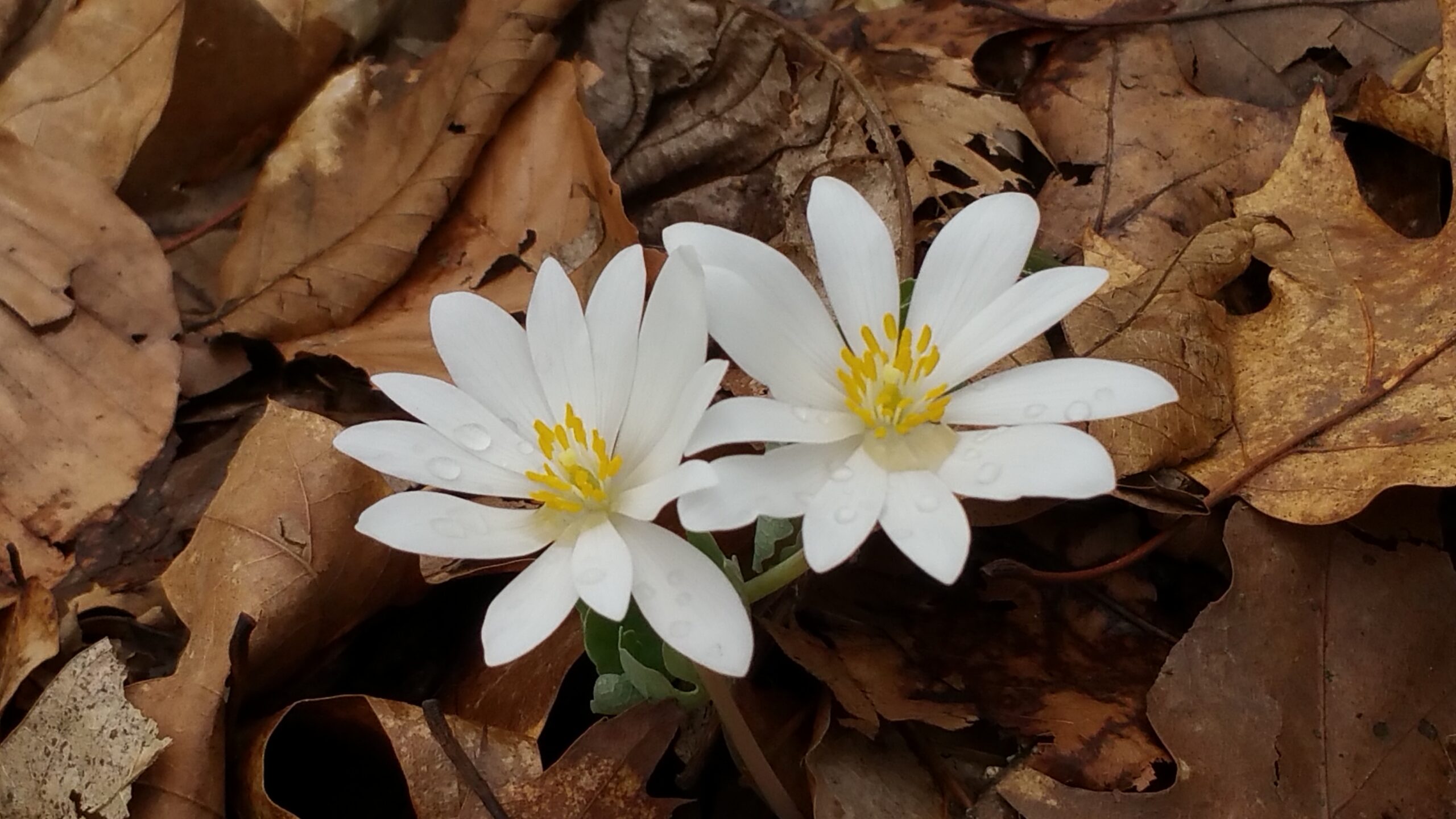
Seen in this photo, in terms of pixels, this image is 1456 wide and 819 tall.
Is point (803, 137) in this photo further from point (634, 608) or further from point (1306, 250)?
point (634, 608)

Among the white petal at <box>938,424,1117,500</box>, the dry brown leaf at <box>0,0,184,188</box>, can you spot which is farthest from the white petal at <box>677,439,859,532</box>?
the dry brown leaf at <box>0,0,184,188</box>

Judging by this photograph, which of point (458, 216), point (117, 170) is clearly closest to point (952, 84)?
point (458, 216)

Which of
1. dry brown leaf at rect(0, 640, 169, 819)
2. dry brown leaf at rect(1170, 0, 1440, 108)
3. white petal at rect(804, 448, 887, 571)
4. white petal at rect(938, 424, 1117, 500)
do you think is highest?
white petal at rect(938, 424, 1117, 500)

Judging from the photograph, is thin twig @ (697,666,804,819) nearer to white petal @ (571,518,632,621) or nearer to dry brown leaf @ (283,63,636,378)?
white petal @ (571,518,632,621)

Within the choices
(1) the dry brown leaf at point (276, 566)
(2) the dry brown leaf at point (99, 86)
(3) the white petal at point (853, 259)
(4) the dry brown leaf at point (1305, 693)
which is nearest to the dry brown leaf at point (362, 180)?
(2) the dry brown leaf at point (99, 86)

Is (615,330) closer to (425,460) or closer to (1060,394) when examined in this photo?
(425,460)

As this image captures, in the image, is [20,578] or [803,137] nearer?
[20,578]
